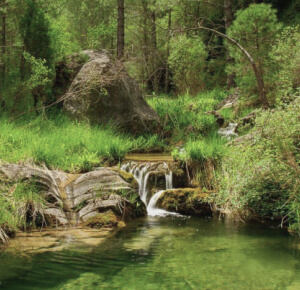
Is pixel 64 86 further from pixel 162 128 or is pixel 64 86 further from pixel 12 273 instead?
pixel 12 273

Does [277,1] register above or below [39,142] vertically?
above

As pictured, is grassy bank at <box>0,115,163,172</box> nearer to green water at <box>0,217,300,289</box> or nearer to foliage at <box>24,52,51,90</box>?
foliage at <box>24,52,51,90</box>

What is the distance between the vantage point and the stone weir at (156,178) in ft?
25.9

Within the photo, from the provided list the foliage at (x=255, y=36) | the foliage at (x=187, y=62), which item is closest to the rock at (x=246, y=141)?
the foliage at (x=255, y=36)

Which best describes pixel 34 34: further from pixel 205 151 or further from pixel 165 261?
pixel 165 261

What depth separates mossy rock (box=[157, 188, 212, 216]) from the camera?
23.6 feet

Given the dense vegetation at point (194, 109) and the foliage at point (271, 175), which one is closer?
the foliage at point (271, 175)

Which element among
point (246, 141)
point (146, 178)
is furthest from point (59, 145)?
point (246, 141)

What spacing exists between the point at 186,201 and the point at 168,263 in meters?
2.87

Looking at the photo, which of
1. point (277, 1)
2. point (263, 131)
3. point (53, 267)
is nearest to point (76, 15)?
point (277, 1)

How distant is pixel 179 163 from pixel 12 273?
4761 mm

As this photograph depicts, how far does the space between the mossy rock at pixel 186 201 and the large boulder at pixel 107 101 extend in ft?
15.3

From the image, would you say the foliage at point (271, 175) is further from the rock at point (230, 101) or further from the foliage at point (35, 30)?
the rock at point (230, 101)

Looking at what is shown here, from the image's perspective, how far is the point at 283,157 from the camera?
588cm
